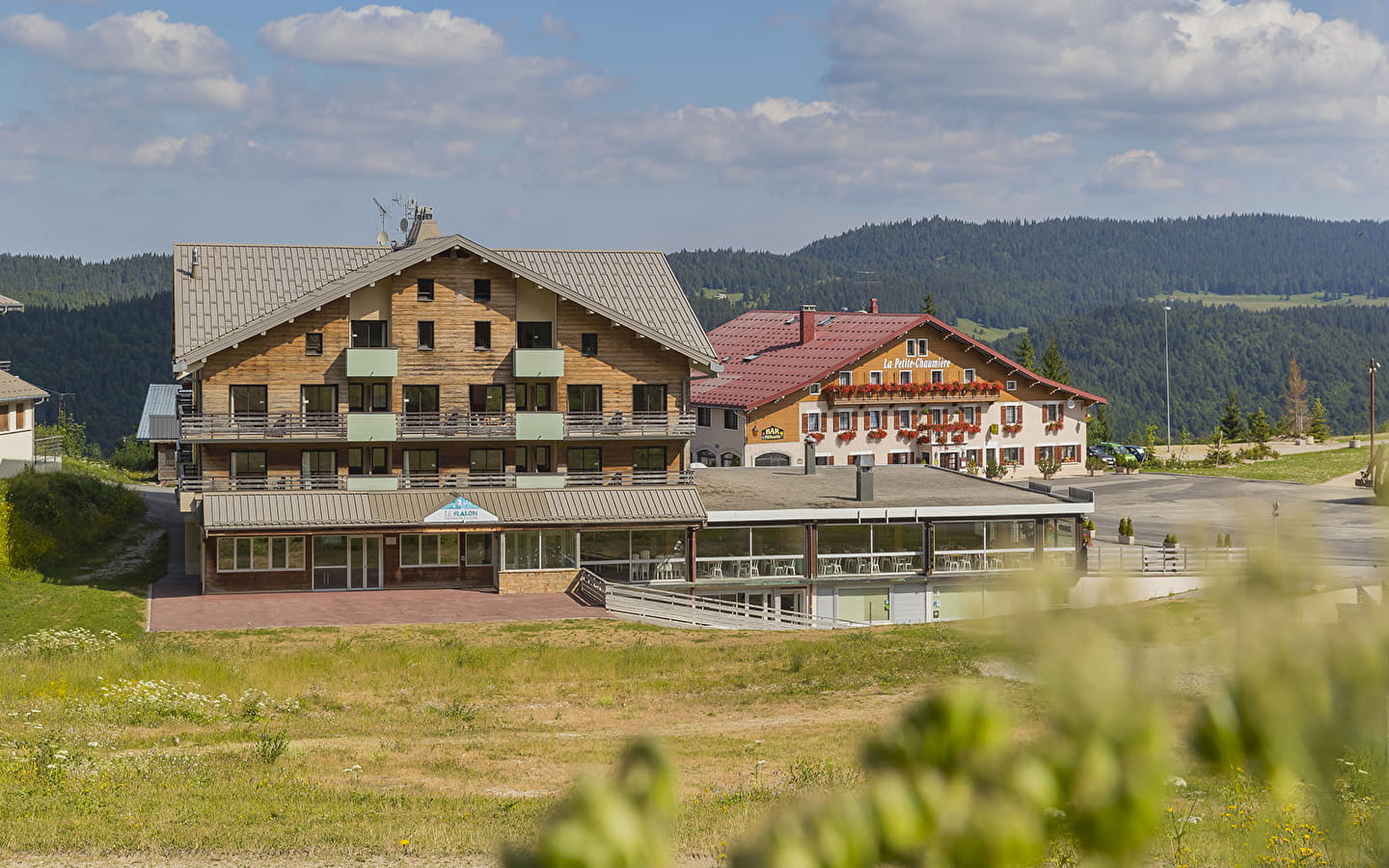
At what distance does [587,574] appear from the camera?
48500mm

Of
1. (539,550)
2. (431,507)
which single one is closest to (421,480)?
(431,507)

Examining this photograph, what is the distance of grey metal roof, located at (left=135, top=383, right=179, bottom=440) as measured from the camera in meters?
84.4

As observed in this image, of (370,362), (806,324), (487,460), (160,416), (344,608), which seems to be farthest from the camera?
(160,416)

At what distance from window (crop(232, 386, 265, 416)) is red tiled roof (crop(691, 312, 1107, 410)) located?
1095 inches

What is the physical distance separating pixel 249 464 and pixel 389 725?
2177 centimetres

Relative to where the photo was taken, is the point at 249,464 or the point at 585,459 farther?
the point at 585,459

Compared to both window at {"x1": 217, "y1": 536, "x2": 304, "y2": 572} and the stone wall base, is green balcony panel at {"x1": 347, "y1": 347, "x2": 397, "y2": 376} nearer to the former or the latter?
window at {"x1": 217, "y1": 536, "x2": 304, "y2": 572}

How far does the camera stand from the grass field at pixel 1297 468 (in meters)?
82.2

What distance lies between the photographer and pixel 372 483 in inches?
1965

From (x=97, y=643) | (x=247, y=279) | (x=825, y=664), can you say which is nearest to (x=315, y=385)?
(x=247, y=279)

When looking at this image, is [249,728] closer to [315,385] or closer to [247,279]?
[315,385]

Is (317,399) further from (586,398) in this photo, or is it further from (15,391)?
(15,391)

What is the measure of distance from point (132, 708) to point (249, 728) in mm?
2579

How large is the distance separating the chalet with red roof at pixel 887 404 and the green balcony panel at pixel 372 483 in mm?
26666
